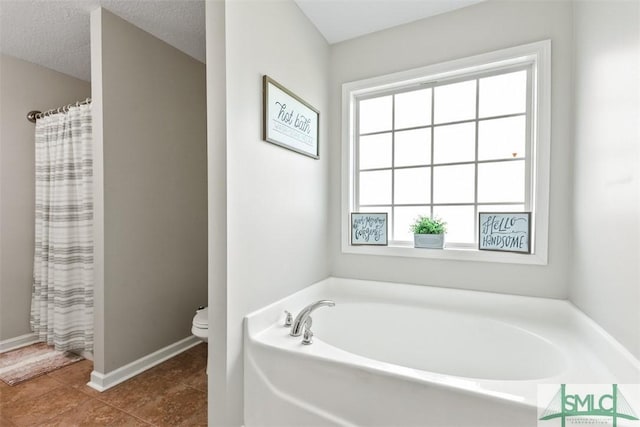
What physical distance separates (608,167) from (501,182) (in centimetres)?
66

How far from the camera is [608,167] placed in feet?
3.91

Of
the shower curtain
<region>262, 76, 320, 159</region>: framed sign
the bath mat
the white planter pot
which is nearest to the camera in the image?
<region>262, 76, 320, 159</region>: framed sign

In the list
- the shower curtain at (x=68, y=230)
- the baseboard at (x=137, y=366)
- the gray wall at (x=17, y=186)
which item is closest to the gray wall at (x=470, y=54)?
the baseboard at (x=137, y=366)

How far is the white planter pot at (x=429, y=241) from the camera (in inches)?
73.9

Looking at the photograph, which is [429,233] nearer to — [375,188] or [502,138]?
[375,188]

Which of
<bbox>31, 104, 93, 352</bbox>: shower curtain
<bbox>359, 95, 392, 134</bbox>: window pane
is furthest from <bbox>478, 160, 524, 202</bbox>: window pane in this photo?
<bbox>31, 104, 93, 352</bbox>: shower curtain

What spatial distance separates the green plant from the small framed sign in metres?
0.22

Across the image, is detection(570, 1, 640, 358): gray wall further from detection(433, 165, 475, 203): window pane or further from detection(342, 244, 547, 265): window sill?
detection(433, 165, 475, 203): window pane

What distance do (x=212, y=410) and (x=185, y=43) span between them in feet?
8.39

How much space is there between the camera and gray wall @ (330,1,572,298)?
161 centimetres

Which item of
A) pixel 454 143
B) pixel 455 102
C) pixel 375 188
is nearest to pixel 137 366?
pixel 375 188

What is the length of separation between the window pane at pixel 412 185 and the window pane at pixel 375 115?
0.37 metres

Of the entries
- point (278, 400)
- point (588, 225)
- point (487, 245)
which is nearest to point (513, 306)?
point (487, 245)

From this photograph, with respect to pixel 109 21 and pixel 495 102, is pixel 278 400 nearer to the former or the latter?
pixel 495 102
